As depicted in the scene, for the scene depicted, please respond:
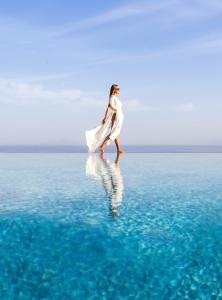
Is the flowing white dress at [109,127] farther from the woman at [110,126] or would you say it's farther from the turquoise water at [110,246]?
the turquoise water at [110,246]

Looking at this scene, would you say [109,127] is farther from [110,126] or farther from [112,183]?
[112,183]

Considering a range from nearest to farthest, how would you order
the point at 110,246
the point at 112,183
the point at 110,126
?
the point at 110,246 → the point at 112,183 → the point at 110,126

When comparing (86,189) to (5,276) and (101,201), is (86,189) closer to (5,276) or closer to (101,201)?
(101,201)

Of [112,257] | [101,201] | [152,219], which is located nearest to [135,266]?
[112,257]

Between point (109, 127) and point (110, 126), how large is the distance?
0.19 feet

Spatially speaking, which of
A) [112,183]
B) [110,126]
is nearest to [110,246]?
[112,183]

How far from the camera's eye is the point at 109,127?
15578 millimetres

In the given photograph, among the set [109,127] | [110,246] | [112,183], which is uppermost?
[109,127]

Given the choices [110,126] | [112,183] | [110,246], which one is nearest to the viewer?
[110,246]

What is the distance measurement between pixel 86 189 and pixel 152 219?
91.3 inches

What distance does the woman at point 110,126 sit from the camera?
14.6 m

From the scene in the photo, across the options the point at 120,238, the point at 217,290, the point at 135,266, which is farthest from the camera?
the point at 120,238

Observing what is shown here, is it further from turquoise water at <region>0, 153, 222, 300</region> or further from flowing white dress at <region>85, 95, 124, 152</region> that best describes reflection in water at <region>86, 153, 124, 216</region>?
flowing white dress at <region>85, 95, 124, 152</region>

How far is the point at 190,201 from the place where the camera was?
6.58 metres
